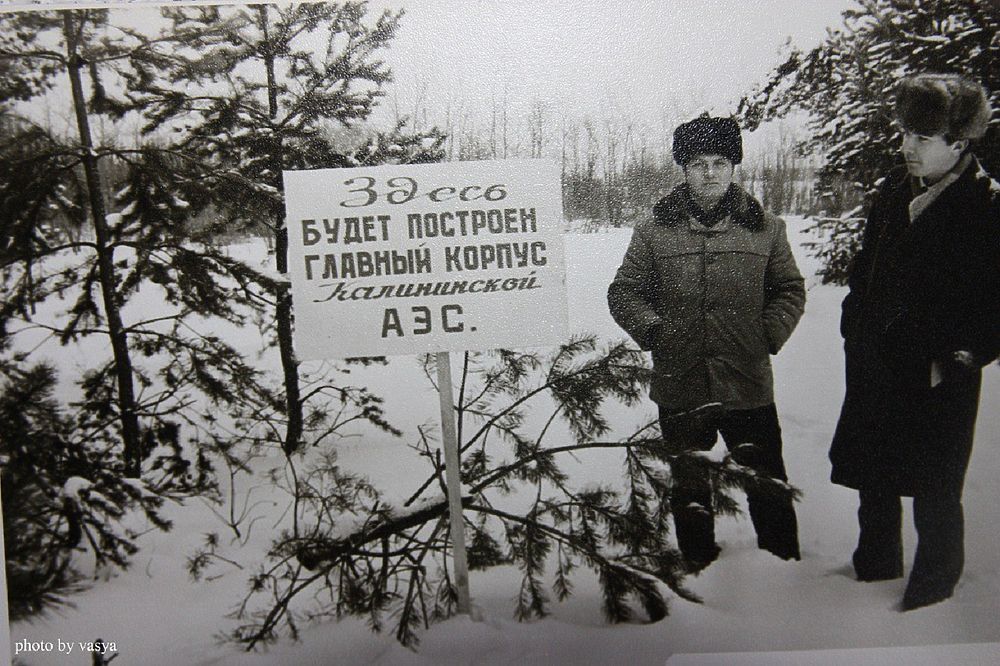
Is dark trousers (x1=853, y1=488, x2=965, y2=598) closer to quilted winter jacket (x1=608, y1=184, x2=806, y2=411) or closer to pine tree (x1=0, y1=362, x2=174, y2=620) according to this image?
quilted winter jacket (x1=608, y1=184, x2=806, y2=411)

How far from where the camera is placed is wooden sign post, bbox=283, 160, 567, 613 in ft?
6.10

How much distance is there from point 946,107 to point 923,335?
62 cm

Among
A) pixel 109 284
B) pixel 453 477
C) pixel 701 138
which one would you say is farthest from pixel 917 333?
pixel 109 284

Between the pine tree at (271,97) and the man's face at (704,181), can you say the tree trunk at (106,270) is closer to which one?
the pine tree at (271,97)

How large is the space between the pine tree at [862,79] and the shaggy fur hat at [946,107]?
34mm

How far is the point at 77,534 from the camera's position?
193 centimetres

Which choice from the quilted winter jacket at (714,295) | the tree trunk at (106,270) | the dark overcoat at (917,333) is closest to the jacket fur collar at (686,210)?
the quilted winter jacket at (714,295)

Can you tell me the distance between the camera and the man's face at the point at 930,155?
6.09 feet

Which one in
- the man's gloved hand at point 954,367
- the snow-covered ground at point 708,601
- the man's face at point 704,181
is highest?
the man's face at point 704,181

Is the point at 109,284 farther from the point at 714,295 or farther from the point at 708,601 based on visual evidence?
the point at 708,601

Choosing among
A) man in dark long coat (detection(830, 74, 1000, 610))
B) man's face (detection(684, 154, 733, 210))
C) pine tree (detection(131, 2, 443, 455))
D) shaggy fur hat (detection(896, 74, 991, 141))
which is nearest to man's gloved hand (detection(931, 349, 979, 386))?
man in dark long coat (detection(830, 74, 1000, 610))

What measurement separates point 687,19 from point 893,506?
142 cm

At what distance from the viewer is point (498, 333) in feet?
6.17

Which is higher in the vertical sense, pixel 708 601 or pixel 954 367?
pixel 954 367
